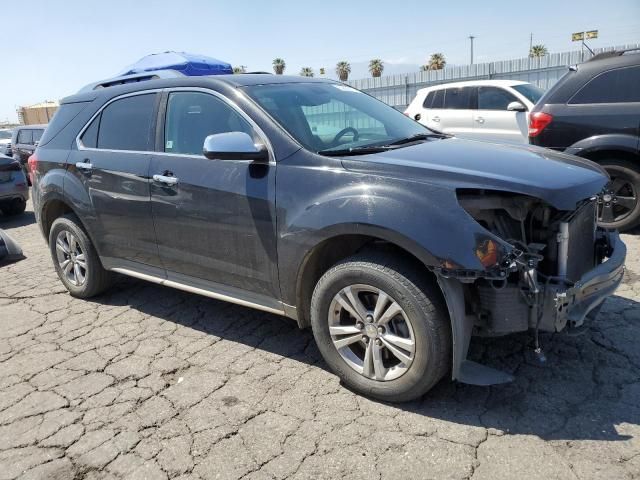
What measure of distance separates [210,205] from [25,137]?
1308cm

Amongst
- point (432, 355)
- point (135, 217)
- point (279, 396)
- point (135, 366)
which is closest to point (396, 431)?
point (432, 355)

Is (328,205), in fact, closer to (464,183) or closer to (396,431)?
(464,183)

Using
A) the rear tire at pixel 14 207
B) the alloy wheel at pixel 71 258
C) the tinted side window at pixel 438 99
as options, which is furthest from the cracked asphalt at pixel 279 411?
the rear tire at pixel 14 207

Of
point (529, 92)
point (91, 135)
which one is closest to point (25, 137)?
point (91, 135)

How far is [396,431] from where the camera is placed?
2.69m

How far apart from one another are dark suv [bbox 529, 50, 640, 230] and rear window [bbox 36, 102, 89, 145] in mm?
4815

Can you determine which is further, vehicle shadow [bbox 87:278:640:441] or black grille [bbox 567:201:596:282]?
black grille [bbox 567:201:596:282]

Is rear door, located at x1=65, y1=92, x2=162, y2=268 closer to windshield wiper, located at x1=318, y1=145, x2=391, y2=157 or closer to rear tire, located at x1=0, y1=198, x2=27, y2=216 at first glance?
windshield wiper, located at x1=318, y1=145, x2=391, y2=157

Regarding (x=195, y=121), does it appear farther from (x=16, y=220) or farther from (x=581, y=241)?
(x=16, y=220)

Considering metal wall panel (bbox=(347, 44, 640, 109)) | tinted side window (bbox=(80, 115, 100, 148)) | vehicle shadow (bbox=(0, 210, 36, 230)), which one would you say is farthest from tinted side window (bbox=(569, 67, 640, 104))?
vehicle shadow (bbox=(0, 210, 36, 230))

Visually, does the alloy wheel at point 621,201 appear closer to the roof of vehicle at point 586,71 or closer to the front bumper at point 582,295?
the roof of vehicle at point 586,71

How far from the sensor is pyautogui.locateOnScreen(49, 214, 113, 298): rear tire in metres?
4.60

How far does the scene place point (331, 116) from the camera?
3709 mm

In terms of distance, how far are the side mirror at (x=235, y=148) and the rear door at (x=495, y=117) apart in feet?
22.3
